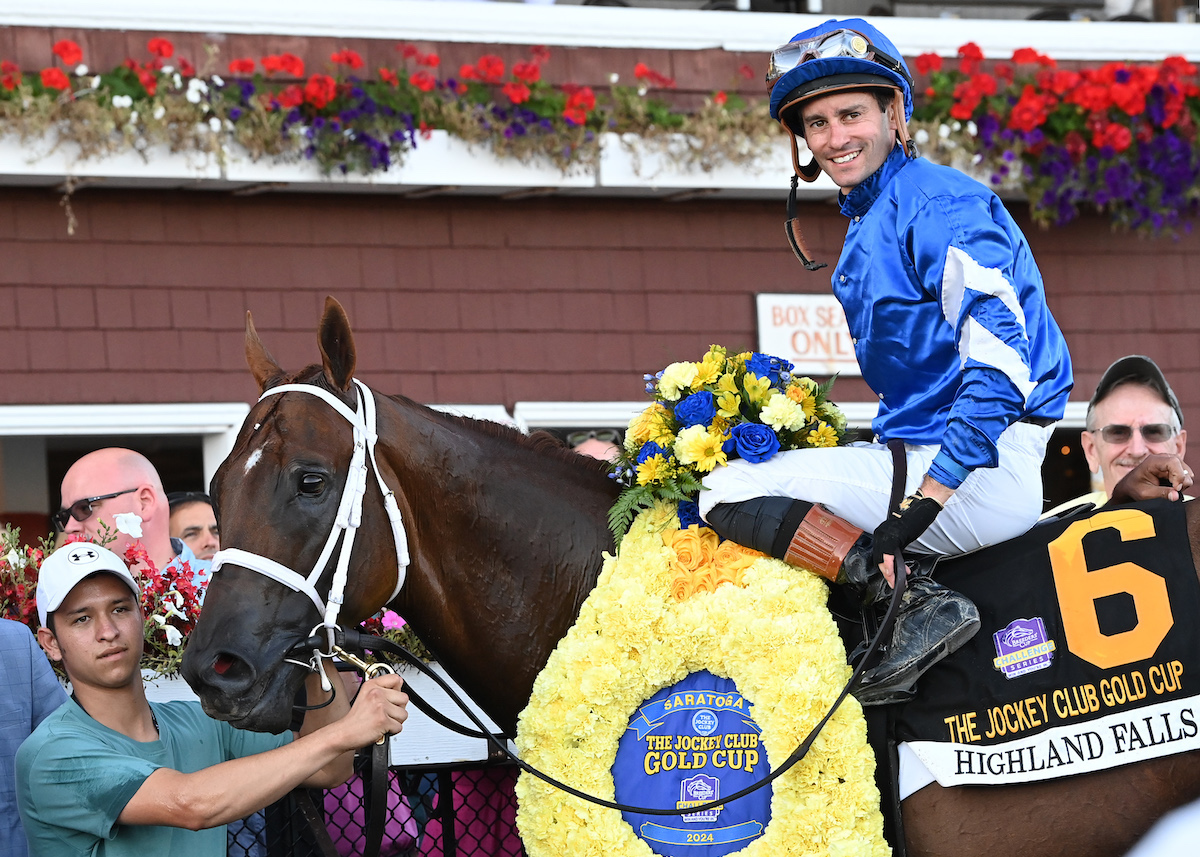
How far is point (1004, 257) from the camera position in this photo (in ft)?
9.98

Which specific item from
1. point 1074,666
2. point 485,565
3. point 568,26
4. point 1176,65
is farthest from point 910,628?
point 1176,65

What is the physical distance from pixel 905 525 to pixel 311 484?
129 centimetres

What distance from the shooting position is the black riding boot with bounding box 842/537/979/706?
2.99 m

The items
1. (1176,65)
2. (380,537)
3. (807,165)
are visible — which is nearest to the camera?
(380,537)

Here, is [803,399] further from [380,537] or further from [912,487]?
[380,537]

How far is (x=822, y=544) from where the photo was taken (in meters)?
3.04

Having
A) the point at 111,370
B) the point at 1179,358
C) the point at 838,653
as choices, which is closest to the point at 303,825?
the point at 838,653

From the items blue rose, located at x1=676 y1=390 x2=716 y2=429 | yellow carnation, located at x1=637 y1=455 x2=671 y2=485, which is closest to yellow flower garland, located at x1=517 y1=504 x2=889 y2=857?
yellow carnation, located at x1=637 y1=455 x2=671 y2=485

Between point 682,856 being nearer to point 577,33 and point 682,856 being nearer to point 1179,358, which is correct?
point 577,33

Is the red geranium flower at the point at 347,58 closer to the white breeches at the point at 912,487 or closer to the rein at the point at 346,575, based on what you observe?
the rein at the point at 346,575

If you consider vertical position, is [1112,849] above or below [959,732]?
below

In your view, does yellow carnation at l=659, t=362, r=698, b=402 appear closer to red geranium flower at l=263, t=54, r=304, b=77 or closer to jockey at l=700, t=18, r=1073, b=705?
jockey at l=700, t=18, r=1073, b=705

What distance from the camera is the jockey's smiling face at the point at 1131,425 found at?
5215 mm

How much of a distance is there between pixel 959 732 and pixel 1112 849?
38 centimetres
